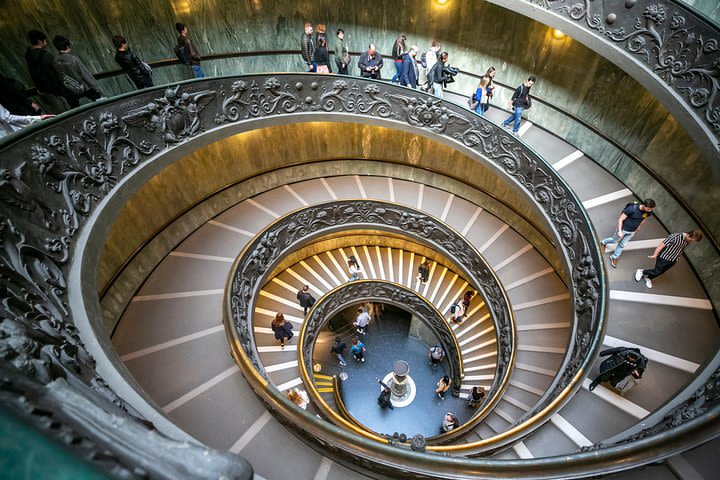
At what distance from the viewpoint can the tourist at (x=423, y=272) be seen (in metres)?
12.0

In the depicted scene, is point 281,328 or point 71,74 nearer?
point 71,74

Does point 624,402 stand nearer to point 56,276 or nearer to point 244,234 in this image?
point 56,276

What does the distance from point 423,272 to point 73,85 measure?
31.9 ft

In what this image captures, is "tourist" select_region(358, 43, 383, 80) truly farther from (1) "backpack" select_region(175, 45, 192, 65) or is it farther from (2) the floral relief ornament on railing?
(2) the floral relief ornament on railing

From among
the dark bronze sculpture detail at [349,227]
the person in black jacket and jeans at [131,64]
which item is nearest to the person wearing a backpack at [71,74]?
the person in black jacket and jeans at [131,64]

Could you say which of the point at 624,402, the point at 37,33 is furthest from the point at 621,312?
the point at 37,33

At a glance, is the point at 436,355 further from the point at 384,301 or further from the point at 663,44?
the point at 663,44

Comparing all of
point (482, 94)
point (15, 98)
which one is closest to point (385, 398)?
point (482, 94)

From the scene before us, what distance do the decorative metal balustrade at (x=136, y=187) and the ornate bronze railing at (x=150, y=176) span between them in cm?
2

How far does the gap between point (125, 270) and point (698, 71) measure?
35.1 ft

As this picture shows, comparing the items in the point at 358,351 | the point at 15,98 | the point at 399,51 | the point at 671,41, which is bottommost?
the point at 15,98

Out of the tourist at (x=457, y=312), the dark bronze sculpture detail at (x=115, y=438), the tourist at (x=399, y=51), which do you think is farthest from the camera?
the tourist at (x=457, y=312)

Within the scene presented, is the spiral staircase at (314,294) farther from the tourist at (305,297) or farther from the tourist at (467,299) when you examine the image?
the tourist at (305,297)

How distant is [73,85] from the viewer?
5.56 m
